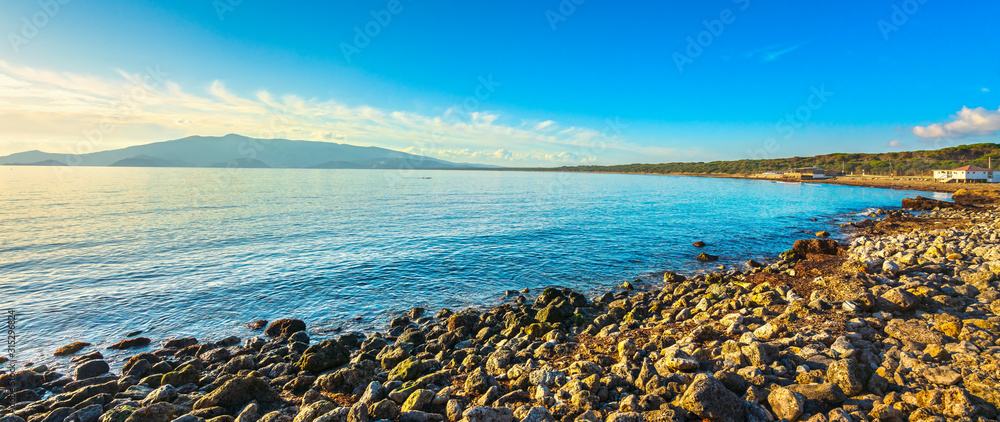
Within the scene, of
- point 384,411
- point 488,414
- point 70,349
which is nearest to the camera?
point 488,414

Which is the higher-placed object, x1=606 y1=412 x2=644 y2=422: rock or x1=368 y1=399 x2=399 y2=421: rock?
x1=606 y1=412 x2=644 y2=422: rock

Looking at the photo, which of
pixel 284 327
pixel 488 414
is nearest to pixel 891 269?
pixel 488 414

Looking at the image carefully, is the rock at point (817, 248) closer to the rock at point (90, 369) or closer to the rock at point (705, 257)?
the rock at point (705, 257)

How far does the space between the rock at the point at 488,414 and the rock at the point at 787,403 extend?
3.98 m

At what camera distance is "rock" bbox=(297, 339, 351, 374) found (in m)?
11.1

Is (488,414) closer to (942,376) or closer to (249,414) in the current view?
(249,414)

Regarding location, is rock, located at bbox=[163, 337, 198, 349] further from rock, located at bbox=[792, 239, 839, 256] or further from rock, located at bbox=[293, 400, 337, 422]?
rock, located at bbox=[792, 239, 839, 256]

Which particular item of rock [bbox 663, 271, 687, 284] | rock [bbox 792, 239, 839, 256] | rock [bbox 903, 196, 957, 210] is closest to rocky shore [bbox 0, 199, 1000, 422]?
rock [bbox 663, 271, 687, 284]

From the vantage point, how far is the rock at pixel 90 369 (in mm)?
11349

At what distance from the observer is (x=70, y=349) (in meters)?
13.1

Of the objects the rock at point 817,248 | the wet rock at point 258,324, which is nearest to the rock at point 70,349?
the wet rock at point 258,324

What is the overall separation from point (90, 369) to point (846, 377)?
717 inches

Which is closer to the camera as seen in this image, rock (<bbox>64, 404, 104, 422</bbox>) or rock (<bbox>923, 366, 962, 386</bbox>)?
rock (<bbox>923, 366, 962, 386</bbox>)

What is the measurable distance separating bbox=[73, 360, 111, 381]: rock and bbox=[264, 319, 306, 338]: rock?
165 inches
